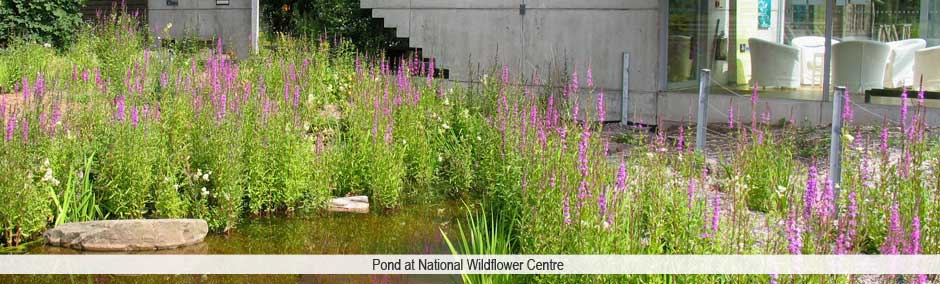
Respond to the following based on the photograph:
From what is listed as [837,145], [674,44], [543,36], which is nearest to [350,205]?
[837,145]

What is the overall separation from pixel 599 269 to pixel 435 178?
4.60 metres

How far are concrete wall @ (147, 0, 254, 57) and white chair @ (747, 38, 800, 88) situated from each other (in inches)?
409

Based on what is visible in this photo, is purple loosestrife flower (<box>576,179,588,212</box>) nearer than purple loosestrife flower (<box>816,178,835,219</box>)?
No

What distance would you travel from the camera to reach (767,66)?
1355 centimetres

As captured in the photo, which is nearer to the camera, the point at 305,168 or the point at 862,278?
the point at 862,278

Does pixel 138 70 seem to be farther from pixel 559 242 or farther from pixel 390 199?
pixel 559 242

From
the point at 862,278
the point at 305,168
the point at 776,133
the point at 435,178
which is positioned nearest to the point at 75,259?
the point at 305,168

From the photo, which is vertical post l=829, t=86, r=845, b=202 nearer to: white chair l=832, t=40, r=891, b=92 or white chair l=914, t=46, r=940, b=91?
white chair l=914, t=46, r=940, b=91

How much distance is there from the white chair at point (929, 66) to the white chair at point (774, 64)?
142 centimetres

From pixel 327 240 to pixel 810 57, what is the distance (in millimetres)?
7458

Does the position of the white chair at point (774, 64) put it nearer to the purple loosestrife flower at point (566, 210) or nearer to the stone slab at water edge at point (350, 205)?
the stone slab at water edge at point (350, 205)

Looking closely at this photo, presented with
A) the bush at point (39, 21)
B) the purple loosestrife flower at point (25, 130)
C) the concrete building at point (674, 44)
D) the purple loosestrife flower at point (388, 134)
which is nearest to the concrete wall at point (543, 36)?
the concrete building at point (674, 44)
